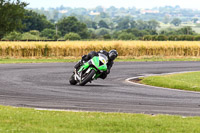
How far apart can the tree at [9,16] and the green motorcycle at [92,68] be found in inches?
1418

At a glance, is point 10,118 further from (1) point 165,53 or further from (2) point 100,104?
(1) point 165,53

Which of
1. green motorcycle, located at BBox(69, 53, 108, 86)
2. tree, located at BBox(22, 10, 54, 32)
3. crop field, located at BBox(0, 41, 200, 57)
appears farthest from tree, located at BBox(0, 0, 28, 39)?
tree, located at BBox(22, 10, 54, 32)

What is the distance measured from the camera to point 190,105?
585 inches

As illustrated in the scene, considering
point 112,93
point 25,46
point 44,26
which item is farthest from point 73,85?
point 44,26

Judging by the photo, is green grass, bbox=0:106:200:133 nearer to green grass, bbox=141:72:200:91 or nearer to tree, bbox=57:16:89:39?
green grass, bbox=141:72:200:91

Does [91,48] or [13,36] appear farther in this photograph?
[13,36]

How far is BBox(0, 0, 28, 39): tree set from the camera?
181 ft

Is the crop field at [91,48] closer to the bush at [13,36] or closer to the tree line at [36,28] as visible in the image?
the tree line at [36,28]

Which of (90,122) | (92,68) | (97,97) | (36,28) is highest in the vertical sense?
(90,122)

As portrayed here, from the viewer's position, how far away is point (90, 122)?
10977 mm

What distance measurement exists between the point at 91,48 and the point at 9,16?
1433 centimetres

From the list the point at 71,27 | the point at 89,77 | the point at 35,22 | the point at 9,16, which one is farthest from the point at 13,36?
the point at 89,77

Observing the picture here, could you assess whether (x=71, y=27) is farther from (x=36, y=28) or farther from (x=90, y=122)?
(x=90, y=122)

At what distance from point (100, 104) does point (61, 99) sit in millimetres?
1577
